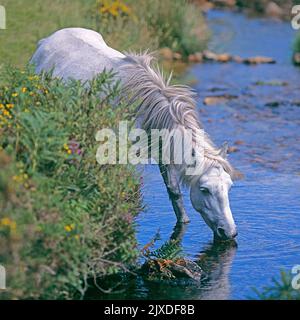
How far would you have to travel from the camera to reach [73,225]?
520cm

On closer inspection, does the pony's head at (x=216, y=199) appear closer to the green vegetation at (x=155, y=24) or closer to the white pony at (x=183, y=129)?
the white pony at (x=183, y=129)

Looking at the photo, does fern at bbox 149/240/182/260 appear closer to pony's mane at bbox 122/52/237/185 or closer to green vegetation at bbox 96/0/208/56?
pony's mane at bbox 122/52/237/185

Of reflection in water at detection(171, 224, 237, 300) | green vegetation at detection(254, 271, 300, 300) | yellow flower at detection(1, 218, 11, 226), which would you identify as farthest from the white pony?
yellow flower at detection(1, 218, 11, 226)

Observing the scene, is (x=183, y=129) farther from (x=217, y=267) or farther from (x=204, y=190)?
(x=217, y=267)

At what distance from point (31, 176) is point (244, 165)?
5010 millimetres

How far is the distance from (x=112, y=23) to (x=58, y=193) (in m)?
8.56

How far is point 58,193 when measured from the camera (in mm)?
5316

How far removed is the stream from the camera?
21.8 feet

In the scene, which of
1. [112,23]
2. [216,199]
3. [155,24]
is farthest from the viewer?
[155,24]

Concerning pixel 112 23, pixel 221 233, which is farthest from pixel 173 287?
pixel 112 23

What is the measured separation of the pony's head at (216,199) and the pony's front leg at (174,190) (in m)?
0.31

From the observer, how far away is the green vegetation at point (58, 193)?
5.01m
